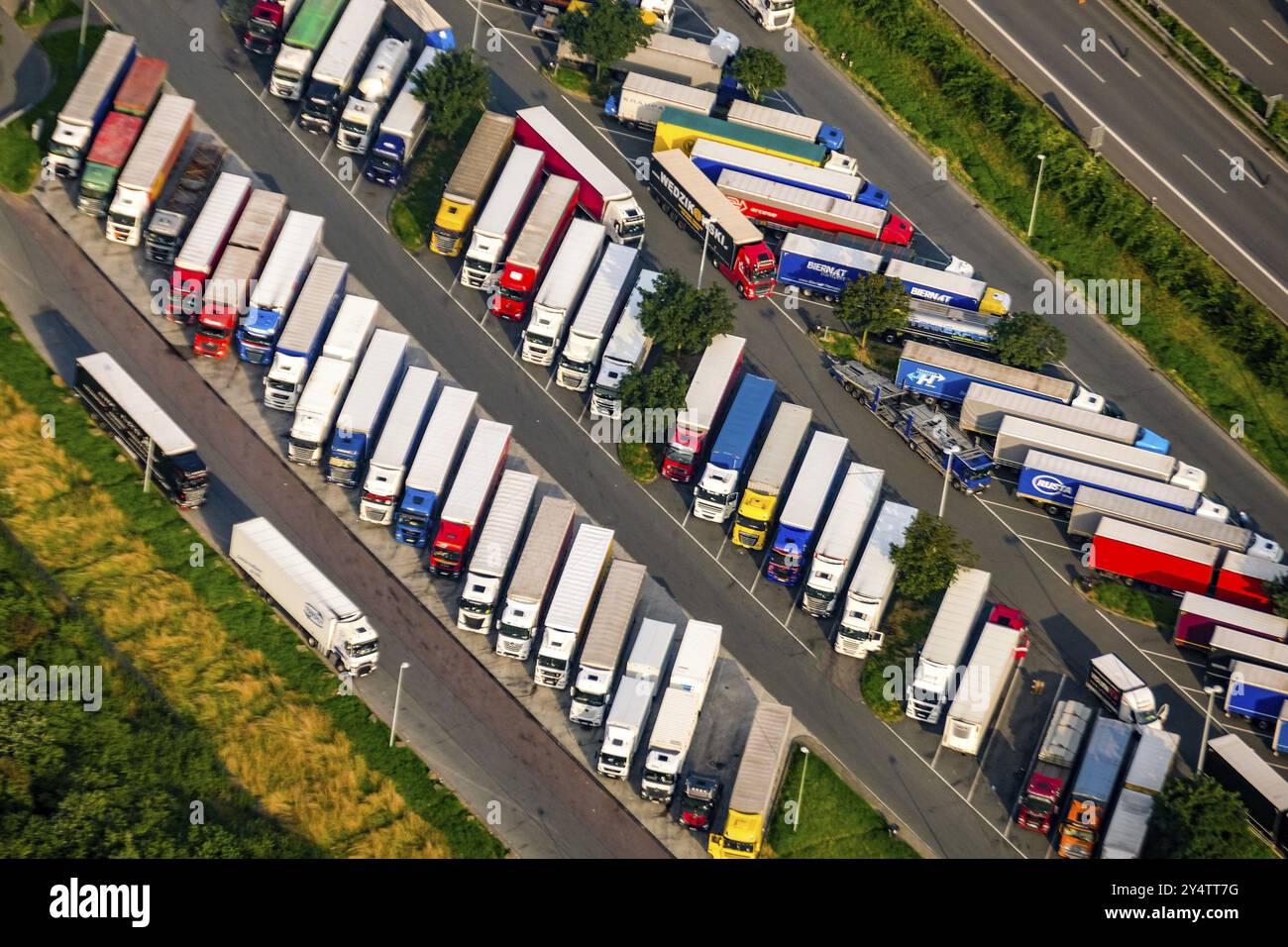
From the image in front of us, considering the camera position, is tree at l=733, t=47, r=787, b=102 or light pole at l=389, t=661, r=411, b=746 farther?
tree at l=733, t=47, r=787, b=102

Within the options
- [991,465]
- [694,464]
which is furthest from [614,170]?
[991,465]

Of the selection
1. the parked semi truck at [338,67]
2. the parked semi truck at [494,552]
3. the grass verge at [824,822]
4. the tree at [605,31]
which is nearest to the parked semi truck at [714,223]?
the tree at [605,31]

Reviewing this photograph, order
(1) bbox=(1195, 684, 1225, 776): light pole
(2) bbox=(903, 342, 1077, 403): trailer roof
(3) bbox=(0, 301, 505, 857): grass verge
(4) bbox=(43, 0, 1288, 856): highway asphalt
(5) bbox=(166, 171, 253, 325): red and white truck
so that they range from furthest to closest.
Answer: (2) bbox=(903, 342, 1077, 403): trailer roof → (5) bbox=(166, 171, 253, 325): red and white truck → (4) bbox=(43, 0, 1288, 856): highway asphalt → (1) bbox=(1195, 684, 1225, 776): light pole → (3) bbox=(0, 301, 505, 857): grass verge

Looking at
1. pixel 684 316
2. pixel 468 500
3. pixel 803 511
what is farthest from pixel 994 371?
pixel 468 500

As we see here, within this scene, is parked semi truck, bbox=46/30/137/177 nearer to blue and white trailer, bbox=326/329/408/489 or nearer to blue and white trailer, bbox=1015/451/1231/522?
blue and white trailer, bbox=326/329/408/489

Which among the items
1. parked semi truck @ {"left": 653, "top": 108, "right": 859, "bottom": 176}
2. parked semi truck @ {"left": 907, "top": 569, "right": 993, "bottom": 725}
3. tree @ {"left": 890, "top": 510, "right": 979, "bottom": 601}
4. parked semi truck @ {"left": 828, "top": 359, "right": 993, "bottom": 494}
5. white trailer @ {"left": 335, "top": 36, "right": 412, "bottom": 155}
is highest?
parked semi truck @ {"left": 653, "top": 108, "right": 859, "bottom": 176}

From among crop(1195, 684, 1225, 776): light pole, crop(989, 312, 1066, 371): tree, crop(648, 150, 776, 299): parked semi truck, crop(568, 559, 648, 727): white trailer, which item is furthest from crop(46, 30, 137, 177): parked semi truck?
crop(1195, 684, 1225, 776): light pole

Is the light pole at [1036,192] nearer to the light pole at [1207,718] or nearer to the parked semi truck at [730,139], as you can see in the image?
the parked semi truck at [730,139]
